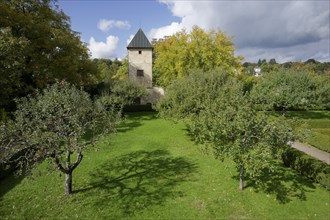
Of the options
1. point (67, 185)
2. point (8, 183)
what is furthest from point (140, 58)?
point (67, 185)

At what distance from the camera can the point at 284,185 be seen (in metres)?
13.2

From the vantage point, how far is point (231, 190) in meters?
12.6

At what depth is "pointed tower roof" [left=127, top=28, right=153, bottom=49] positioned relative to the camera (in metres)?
41.0

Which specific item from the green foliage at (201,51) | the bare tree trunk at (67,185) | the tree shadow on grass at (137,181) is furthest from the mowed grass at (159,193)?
the green foliage at (201,51)

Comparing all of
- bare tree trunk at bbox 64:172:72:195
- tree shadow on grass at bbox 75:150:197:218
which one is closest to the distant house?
tree shadow on grass at bbox 75:150:197:218

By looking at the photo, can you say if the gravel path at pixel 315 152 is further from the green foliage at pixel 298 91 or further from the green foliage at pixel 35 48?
the green foliage at pixel 35 48

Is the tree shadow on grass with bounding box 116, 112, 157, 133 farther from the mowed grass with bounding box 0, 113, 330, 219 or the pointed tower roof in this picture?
the pointed tower roof

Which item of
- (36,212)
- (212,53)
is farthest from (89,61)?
(36,212)

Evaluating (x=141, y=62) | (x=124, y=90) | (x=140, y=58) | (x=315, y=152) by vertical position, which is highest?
(x=140, y=58)

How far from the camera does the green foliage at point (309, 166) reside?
1280 cm

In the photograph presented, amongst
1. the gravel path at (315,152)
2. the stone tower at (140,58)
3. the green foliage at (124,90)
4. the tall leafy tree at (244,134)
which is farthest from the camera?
the stone tower at (140,58)

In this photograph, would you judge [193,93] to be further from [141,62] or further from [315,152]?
[141,62]

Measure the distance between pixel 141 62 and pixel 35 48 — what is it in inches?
732

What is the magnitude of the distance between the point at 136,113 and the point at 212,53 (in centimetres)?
1364
